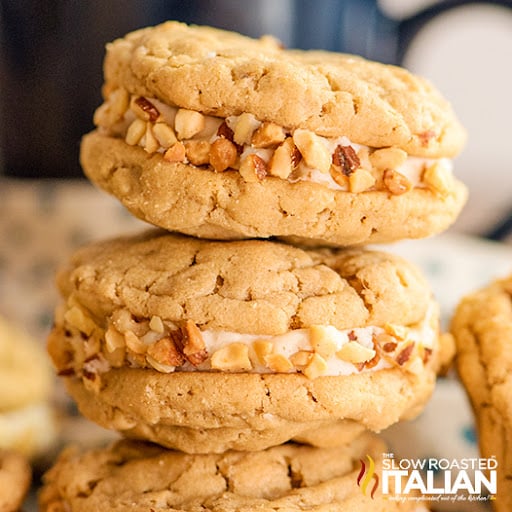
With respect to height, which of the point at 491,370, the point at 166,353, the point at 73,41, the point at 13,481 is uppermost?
the point at 73,41

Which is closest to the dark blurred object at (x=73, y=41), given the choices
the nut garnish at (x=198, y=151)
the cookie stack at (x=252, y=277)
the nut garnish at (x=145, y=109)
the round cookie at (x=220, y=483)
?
the cookie stack at (x=252, y=277)

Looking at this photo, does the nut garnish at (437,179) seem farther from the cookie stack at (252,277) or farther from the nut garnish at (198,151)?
the nut garnish at (198,151)

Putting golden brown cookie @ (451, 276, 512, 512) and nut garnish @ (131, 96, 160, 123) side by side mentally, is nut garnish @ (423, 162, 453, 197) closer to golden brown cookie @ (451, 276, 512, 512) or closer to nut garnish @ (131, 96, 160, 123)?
golden brown cookie @ (451, 276, 512, 512)

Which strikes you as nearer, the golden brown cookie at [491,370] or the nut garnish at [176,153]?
the nut garnish at [176,153]

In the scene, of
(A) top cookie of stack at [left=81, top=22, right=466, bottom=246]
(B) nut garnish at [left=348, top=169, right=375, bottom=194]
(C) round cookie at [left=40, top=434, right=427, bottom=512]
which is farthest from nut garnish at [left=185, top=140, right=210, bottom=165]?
(C) round cookie at [left=40, top=434, right=427, bottom=512]

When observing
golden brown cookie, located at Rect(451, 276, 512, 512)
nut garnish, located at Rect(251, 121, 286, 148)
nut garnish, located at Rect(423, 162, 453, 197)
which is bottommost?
golden brown cookie, located at Rect(451, 276, 512, 512)

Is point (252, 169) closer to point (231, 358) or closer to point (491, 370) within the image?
point (231, 358)

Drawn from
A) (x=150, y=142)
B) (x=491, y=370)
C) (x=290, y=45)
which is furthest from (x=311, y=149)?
(x=290, y=45)
